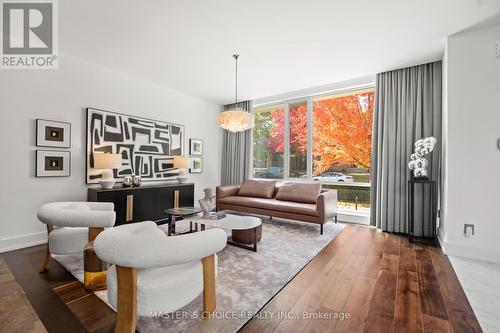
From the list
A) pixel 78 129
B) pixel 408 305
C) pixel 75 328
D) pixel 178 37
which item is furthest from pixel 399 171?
pixel 78 129

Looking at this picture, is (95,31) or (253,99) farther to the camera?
Result: (253,99)

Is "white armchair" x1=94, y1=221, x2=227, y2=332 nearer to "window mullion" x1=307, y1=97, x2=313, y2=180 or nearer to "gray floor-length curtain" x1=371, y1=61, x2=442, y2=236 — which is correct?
"gray floor-length curtain" x1=371, y1=61, x2=442, y2=236

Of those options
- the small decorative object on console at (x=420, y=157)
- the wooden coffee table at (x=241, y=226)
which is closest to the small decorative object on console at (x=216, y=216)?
the wooden coffee table at (x=241, y=226)

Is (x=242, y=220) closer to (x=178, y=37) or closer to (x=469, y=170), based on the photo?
(x=178, y=37)

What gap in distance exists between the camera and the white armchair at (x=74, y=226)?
6.68 feet

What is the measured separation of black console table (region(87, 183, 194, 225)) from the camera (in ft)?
11.5

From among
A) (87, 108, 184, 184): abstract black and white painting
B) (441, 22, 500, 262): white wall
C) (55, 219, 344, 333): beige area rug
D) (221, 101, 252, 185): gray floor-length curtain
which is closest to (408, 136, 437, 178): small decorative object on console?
(441, 22, 500, 262): white wall

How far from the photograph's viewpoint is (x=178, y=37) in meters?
2.95

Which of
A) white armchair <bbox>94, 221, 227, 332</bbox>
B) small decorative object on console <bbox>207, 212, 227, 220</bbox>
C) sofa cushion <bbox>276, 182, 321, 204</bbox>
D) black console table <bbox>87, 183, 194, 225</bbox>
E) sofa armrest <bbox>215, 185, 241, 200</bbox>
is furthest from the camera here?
sofa armrest <bbox>215, 185, 241, 200</bbox>

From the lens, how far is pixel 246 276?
225cm

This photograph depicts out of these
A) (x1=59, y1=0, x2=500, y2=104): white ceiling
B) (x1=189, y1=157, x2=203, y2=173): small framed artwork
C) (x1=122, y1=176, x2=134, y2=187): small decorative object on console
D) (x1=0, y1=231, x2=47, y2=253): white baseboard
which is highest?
(x1=59, y1=0, x2=500, y2=104): white ceiling

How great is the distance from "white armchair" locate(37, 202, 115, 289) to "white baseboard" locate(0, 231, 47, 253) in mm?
1064

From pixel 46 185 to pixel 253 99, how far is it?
169 inches

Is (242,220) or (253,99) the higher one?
(253,99)
